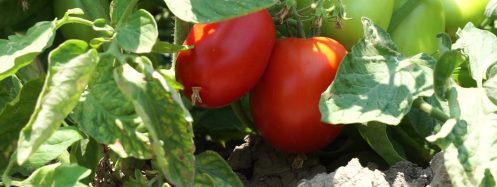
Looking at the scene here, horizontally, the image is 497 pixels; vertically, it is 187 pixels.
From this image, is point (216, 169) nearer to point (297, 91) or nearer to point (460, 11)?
point (297, 91)

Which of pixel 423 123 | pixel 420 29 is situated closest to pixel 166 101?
pixel 423 123

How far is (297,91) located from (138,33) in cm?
23

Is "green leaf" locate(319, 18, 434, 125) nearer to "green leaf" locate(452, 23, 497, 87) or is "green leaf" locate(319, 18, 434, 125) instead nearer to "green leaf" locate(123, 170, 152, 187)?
"green leaf" locate(452, 23, 497, 87)

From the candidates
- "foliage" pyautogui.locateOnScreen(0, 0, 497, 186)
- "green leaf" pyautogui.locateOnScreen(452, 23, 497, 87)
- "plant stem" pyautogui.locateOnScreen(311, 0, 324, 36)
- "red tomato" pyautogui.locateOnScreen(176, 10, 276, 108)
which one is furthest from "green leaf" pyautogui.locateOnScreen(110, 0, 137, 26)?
"green leaf" pyautogui.locateOnScreen(452, 23, 497, 87)

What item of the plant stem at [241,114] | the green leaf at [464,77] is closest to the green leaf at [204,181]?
the plant stem at [241,114]

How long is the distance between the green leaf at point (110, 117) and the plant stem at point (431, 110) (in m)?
0.29

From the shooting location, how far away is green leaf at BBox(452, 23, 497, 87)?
77 centimetres

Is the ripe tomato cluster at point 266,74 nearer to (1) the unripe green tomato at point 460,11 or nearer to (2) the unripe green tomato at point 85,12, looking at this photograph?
(2) the unripe green tomato at point 85,12

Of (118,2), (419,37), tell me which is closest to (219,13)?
(118,2)

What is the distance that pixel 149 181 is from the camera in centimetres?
73

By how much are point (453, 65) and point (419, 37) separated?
0.77ft

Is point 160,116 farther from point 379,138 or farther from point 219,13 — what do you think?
point 379,138

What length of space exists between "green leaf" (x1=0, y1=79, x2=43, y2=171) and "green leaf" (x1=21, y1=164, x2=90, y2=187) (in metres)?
0.07

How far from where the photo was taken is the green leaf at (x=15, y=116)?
680mm
